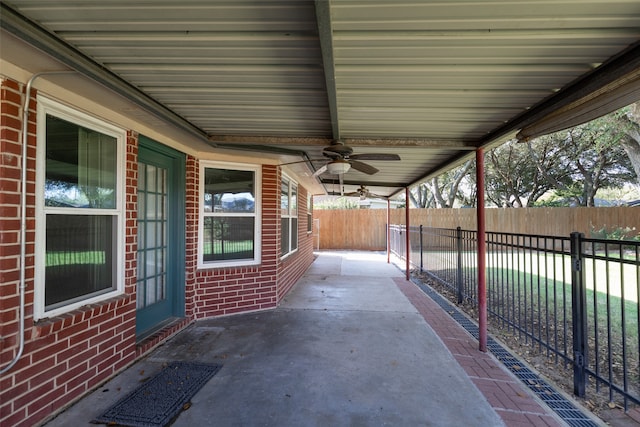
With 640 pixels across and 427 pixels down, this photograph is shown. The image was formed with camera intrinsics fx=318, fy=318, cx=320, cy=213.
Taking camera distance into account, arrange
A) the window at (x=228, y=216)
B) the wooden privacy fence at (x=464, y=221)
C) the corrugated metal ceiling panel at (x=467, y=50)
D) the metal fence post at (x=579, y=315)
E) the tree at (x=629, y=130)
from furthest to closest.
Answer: the wooden privacy fence at (x=464, y=221) → the tree at (x=629, y=130) → the window at (x=228, y=216) → the metal fence post at (x=579, y=315) → the corrugated metal ceiling panel at (x=467, y=50)

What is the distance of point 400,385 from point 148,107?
128 inches

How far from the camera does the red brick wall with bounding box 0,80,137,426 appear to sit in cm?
205

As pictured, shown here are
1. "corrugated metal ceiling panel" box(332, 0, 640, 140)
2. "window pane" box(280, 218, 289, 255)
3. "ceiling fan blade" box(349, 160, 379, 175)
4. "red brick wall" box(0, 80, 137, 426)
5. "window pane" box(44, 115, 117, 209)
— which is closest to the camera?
"corrugated metal ceiling panel" box(332, 0, 640, 140)

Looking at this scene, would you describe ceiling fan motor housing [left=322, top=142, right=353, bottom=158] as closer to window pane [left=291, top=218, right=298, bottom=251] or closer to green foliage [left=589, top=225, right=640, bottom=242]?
window pane [left=291, top=218, right=298, bottom=251]

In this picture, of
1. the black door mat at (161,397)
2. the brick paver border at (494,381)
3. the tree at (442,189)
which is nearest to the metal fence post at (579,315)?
the brick paver border at (494,381)

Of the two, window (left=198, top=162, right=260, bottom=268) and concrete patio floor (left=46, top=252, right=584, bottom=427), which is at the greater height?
window (left=198, top=162, right=260, bottom=268)

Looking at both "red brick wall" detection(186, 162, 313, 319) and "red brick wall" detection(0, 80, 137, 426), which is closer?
"red brick wall" detection(0, 80, 137, 426)

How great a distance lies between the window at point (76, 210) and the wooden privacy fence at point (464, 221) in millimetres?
12215

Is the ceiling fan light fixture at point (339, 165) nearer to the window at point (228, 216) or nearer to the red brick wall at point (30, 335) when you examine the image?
the window at point (228, 216)

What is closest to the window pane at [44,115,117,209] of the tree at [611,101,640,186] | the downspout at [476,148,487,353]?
the downspout at [476,148,487,353]

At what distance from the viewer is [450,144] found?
3.74 m

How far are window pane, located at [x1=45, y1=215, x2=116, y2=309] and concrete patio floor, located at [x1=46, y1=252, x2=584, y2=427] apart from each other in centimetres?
86

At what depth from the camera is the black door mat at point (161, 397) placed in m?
2.30

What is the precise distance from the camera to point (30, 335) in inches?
86.0
